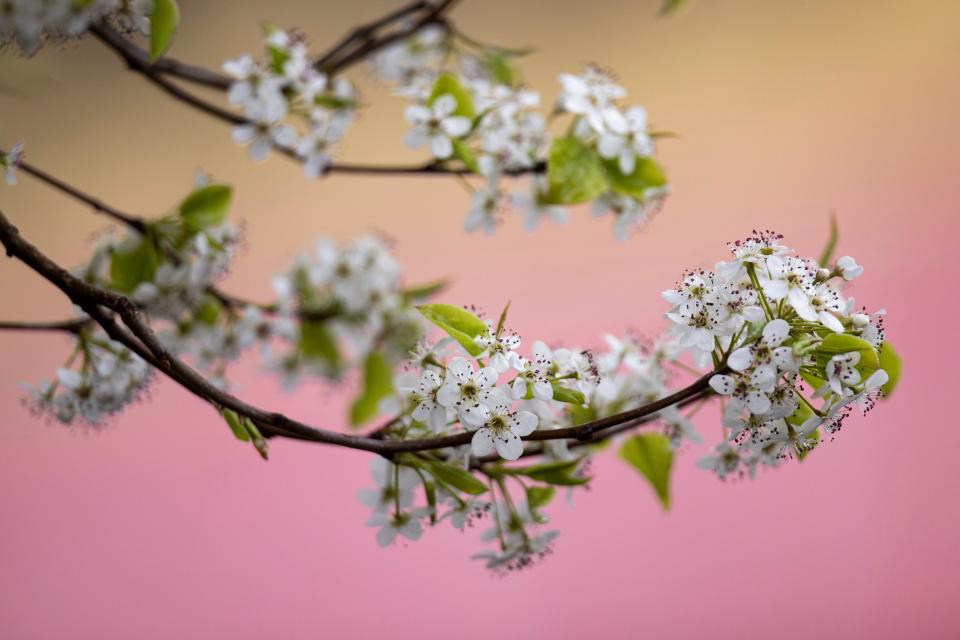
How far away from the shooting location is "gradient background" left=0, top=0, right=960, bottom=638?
6.84ft

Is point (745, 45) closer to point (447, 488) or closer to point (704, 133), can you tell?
point (704, 133)

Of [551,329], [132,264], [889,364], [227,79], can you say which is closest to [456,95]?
[227,79]

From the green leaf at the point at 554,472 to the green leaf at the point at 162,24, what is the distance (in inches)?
14.1

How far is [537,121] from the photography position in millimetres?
809

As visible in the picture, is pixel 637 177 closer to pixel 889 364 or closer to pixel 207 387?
pixel 889 364

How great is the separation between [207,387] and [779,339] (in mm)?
278

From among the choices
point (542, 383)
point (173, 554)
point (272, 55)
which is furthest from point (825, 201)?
point (542, 383)

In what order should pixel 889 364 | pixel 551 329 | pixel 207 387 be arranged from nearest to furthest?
1. pixel 207 387
2. pixel 889 364
3. pixel 551 329

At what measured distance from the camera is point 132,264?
76 cm

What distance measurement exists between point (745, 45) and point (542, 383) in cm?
237

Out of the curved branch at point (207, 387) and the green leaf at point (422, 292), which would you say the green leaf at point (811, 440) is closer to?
the curved branch at point (207, 387)

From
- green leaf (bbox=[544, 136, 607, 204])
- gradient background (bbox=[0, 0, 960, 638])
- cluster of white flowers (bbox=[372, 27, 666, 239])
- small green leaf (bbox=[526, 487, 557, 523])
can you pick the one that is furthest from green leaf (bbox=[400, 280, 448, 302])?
gradient background (bbox=[0, 0, 960, 638])

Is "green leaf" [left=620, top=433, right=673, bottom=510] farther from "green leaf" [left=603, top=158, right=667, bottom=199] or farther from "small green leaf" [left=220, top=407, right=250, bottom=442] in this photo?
"small green leaf" [left=220, top=407, right=250, bottom=442]

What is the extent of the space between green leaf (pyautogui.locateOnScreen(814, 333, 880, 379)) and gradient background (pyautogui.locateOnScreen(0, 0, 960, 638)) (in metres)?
1.49
